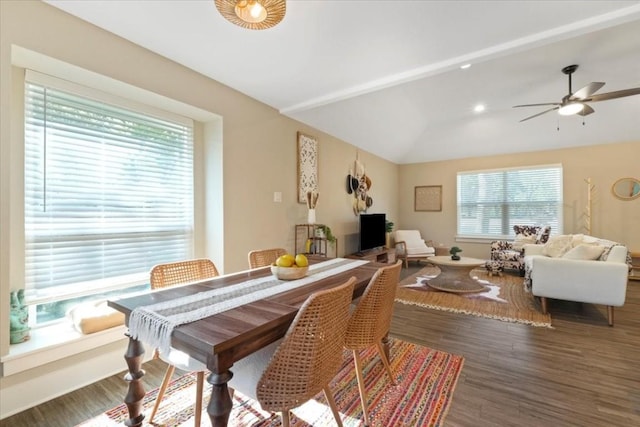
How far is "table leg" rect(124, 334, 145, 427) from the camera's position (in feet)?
4.45

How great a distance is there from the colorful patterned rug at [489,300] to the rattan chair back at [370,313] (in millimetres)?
2160

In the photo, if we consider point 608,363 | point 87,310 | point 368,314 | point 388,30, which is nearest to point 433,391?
point 368,314

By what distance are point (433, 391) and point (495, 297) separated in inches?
103

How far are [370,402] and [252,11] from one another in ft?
8.02

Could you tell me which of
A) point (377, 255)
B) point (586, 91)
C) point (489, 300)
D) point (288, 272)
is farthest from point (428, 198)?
point (288, 272)

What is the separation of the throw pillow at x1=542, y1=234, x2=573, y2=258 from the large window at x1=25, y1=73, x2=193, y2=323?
208 inches

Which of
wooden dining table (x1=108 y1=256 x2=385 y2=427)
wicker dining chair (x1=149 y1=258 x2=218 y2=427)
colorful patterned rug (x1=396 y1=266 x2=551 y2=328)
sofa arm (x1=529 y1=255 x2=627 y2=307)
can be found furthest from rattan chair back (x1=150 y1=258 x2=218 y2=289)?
sofa arm (x1=529 y1=255 x2=627 y2=307)

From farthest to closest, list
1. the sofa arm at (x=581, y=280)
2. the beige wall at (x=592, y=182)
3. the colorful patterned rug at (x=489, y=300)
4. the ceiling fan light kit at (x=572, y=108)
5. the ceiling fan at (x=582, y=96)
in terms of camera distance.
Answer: the beige wall at (x=592, y=182), the ceiling fan light kit at (x=572, y=108), the colorful patterned rug at (x=489, y=300), the ceiling fan at (x=582, y=96), the sofa arm at (x=581, y=280)

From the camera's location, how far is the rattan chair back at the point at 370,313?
1.60 meters

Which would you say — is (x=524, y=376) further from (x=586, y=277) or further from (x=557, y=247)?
(x=557, y=247)

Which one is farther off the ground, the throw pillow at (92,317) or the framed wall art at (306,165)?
the framed wall art at (306,165)

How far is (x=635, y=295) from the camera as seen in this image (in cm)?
405

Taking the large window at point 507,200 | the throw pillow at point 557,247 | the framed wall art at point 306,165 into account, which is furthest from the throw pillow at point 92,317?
the large window at point 507,200

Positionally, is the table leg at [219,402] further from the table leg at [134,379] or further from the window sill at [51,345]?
the window sill at [51,345]
